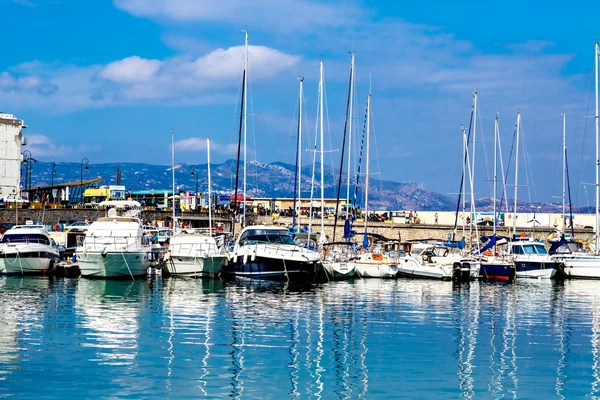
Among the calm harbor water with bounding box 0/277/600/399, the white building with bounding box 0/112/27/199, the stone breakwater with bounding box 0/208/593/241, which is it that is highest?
the white building with bounding box 0/112/27/199

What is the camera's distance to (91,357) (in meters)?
23.0

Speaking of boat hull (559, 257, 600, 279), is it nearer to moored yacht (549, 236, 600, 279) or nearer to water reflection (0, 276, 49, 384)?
moored yacht (549, 236, 600, 279)

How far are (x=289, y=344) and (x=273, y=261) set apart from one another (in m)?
21.7

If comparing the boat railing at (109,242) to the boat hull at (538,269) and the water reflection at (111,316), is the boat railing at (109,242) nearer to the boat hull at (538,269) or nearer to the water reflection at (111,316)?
the water reflection at (111,316)

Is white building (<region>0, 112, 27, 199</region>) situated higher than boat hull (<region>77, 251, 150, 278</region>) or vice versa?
white building (<region>0, 112, 27, 199</region>)

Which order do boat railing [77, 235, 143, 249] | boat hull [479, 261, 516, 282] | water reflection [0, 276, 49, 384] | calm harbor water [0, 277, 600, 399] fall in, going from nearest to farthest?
calm harbor water [0, 277, 600, 399]
water reflection [0, 276, 49, 384]
boat railing [77, 235, 143, 249]
boat hull [479, 261, 516, 282]

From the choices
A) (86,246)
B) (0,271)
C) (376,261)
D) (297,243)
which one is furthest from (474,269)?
(0,271)

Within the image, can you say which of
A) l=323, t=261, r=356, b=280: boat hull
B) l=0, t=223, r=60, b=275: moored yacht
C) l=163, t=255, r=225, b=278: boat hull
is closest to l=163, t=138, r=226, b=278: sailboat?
l=163, t=255, r=225, b=278: boat hull

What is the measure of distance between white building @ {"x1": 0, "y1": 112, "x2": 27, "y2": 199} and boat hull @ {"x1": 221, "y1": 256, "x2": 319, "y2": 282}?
5746 cm

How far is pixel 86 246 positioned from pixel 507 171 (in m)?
44.9

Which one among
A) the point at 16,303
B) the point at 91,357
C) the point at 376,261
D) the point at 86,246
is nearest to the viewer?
the point at 91,357

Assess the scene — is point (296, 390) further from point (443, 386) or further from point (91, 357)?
A: point (91, 357)

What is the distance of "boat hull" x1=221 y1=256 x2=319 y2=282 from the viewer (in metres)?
47.5

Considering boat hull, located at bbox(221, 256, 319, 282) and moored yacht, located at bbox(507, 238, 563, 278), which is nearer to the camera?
boat hull, located at bbox(221, 256, 319, 282)
